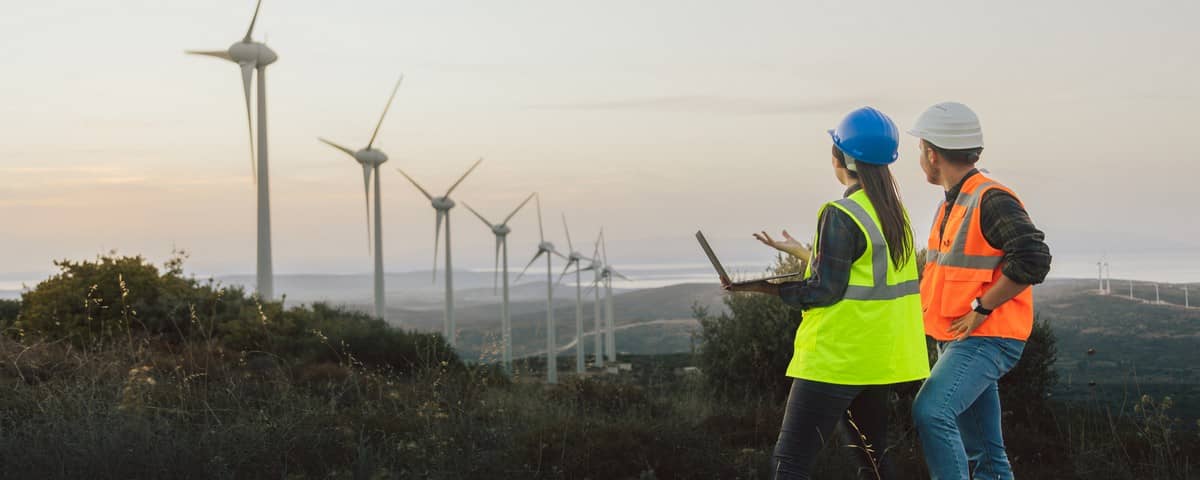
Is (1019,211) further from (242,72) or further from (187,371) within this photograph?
(242,72)

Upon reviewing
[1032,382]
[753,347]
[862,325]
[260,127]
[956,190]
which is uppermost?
[260,127]

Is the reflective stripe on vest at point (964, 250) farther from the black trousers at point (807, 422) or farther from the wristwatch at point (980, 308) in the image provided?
the black trousers at point (807, 422)

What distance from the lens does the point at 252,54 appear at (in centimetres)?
2569

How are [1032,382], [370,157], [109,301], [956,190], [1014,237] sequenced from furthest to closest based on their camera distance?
[370,157] → [109,301] → [1032,382] → [956,190] → [1014,237]

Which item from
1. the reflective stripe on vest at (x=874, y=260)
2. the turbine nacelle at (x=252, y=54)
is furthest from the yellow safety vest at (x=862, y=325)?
the turbine nacelle at (x=252, y=54)

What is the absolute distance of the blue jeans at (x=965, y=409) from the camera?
413 centimetres

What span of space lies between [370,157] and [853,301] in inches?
1176

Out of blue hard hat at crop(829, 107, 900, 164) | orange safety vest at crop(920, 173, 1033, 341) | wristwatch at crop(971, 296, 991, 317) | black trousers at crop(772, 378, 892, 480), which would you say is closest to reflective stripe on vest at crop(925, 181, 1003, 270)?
orange safety vest at crop(920, 173, 1033, 341)

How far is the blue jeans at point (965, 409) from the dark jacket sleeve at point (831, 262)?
79cm

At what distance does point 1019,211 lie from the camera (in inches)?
167

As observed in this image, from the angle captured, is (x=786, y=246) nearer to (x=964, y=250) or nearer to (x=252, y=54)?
(x=964, y=250)

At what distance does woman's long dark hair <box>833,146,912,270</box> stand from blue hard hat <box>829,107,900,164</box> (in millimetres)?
43

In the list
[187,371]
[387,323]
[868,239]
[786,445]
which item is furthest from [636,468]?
[387,323]

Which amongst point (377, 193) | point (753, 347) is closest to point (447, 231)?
point (377, 193)
